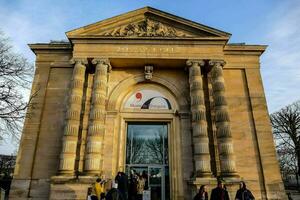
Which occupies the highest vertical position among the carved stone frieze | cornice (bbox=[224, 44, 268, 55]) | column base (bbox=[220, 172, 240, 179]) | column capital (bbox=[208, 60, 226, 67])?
the carved stone frieze

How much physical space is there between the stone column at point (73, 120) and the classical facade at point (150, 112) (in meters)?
0.06

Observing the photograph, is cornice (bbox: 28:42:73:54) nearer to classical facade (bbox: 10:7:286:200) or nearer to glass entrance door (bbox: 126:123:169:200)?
classical facade (bbox: 10:7:286:200)

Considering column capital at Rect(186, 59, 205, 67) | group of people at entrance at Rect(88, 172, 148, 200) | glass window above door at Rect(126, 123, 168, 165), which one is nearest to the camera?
group of people at entrance at Rect(88, 172, 148, 200)

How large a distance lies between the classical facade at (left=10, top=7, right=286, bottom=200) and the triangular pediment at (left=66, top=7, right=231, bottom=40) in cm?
7

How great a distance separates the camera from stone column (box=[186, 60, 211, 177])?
14.1 metres

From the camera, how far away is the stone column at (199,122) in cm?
1415

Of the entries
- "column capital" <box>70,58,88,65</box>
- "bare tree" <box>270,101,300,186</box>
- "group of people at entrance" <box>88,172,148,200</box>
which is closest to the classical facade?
"column capital" <box>70,58,88,65</box>

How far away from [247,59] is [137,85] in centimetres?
861

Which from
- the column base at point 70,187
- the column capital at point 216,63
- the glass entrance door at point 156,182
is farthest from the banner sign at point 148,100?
the column base at point 70,187

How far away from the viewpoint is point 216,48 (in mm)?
17062

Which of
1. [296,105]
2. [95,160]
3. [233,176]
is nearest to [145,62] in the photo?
[95,160]

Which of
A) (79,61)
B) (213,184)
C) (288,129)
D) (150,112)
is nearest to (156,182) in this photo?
(213,184)

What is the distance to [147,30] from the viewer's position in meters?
17.7

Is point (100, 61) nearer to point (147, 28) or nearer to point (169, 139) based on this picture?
point (147, 28)
